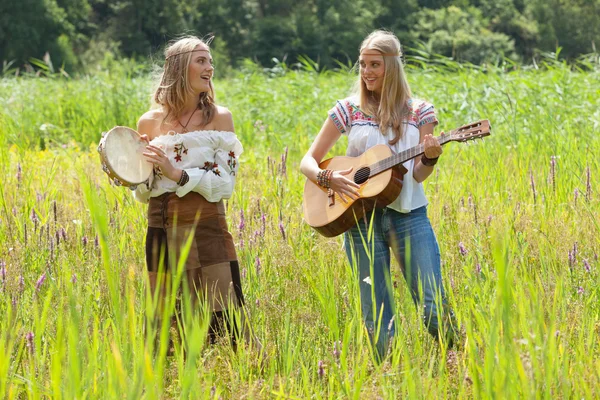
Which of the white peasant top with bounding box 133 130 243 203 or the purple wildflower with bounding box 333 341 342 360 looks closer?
the purple wildflower with bounding box 333 341 342 360

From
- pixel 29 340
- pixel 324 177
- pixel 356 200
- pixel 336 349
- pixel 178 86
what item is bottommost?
pixel 336 349

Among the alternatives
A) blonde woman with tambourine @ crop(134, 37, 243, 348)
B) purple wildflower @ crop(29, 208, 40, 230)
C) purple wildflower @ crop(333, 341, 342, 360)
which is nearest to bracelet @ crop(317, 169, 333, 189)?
blonde woman with tambourine @ crop(134, 37, 243, 348)

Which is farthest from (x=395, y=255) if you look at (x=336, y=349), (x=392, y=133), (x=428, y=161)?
(x=336, y=349)

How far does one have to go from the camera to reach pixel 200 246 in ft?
10.9

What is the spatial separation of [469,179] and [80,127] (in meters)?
5.72

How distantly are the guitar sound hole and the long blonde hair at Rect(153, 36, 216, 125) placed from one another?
645 mm

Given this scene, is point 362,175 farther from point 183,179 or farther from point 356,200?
point 183,179

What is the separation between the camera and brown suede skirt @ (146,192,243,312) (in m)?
3.28

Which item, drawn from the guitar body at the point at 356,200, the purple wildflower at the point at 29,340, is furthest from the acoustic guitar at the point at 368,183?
the purple wildflower at the point at 29,340

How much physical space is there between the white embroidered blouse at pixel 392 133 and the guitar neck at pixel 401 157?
10cm

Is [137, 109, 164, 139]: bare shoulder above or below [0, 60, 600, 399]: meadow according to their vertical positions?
above

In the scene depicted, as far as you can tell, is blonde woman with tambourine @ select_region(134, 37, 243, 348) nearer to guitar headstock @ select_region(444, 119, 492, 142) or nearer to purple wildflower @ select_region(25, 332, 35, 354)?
purple wildflower @ select_region(25, 332, 35, 354)

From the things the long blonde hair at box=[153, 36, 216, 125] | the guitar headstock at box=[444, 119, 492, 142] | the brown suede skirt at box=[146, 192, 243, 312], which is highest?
the long blonde hair at box=[153, 36, 216, 125]

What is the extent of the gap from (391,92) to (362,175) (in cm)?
35
